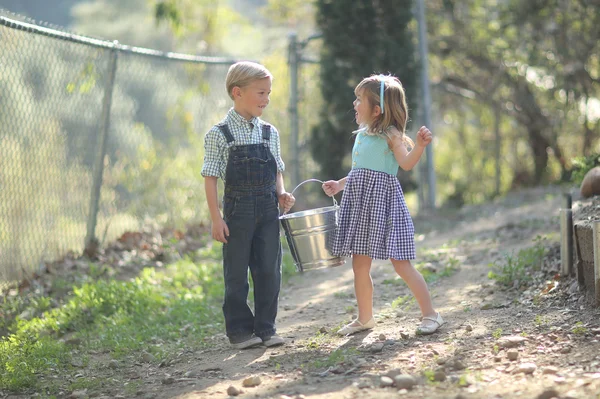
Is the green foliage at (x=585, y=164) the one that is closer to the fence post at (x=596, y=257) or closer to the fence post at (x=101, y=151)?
the fence post at (x=596, y=257)

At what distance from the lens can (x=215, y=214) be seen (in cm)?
395

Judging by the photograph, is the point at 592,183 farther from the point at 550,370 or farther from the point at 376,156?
the point at 550,370

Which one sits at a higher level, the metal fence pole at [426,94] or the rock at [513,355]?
the metal fence pole at [426,94]

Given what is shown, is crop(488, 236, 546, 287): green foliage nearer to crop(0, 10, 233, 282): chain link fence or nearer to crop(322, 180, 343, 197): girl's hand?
crop(322, 180, 343, 197): girl's hand

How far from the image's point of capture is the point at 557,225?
6.83 meters

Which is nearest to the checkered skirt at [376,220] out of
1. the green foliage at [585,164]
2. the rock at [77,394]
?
the rock at [77,394]

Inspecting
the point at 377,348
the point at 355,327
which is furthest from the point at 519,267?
the point at 377,348

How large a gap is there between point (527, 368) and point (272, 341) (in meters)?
1.49

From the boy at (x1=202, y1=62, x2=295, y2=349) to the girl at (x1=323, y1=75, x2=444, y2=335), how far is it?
380 mm

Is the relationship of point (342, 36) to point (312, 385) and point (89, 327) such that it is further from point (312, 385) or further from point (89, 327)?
point (312, 385)

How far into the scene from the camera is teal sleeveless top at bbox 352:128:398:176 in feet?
13.5

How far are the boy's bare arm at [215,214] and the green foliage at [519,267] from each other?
6.93 ft

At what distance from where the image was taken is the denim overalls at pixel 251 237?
159 inches

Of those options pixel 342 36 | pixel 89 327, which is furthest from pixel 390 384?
pixel 342 36
